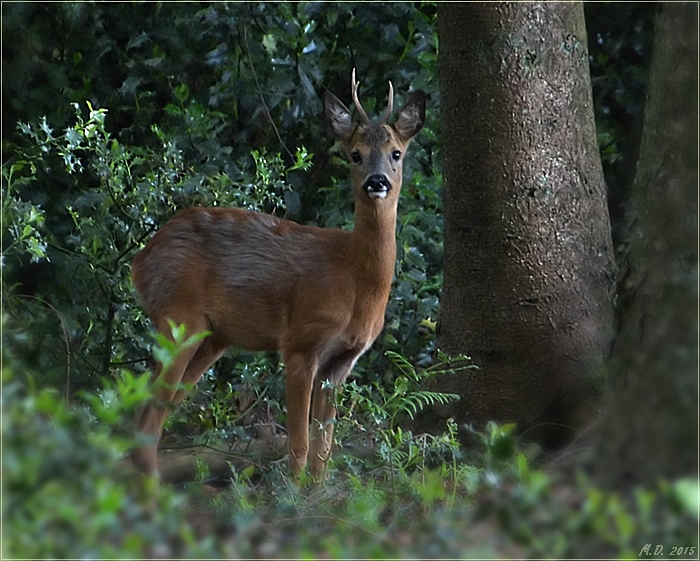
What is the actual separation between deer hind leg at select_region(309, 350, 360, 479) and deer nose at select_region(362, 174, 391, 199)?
0.86 meters

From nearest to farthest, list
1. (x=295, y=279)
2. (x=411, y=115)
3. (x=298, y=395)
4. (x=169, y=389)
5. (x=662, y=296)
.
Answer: (x=662, y=296)
(x=169, y=389)
(x=298, y=395)
(x=295, y=279)
(x=411, y=115)

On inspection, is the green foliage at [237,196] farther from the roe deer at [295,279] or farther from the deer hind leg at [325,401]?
the roe deer at [295,279]

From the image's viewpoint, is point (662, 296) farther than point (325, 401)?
No

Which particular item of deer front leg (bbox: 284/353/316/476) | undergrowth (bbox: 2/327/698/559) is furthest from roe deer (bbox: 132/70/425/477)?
undergrowth (bbox: 2/327/698/559)

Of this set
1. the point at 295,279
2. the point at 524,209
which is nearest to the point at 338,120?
the point at 295,279

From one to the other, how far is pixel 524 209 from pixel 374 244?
35.1 inches

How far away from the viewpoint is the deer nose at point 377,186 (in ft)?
20.5

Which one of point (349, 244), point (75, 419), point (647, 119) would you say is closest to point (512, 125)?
point (349, 244)

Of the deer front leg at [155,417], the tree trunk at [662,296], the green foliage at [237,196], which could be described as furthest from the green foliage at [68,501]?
the deer front leg at [155,417]

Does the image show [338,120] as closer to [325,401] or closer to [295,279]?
[295,279]

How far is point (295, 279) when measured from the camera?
20.8ft

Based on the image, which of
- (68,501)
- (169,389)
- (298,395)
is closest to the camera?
(68,501)

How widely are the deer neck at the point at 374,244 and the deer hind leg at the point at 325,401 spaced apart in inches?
17.0

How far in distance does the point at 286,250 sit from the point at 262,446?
3.69ft
